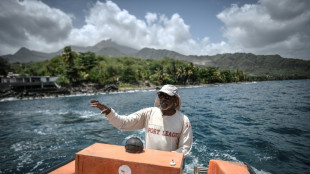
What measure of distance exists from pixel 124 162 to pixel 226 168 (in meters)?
1.91

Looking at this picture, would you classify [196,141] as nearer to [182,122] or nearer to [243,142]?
[243,142]

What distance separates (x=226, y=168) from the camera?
2.70m

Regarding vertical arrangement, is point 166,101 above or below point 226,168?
above

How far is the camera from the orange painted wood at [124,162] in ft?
5.65

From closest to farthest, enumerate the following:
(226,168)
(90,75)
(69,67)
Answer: (226,168) → (69,67) → (90,75)

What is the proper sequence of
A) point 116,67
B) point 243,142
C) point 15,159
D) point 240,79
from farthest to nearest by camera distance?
point 240,79 → point 116,67 → point 243,142 → point 15,159

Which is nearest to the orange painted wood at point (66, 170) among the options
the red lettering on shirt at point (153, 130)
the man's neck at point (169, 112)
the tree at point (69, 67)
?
the red lettering on shirt at point (153, 130)

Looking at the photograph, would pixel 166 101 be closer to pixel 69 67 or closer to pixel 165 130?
pixel 165 130

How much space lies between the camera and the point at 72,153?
6.74m

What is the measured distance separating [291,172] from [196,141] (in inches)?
149

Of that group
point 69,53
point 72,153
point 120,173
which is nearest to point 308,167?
point 120,173

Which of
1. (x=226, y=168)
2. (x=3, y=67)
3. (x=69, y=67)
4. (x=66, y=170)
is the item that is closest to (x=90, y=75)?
(x=69, y=67)

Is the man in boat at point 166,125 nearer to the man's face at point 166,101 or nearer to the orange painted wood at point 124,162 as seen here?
the man's face at point 166,101

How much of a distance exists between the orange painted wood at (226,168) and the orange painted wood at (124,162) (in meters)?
1.29
